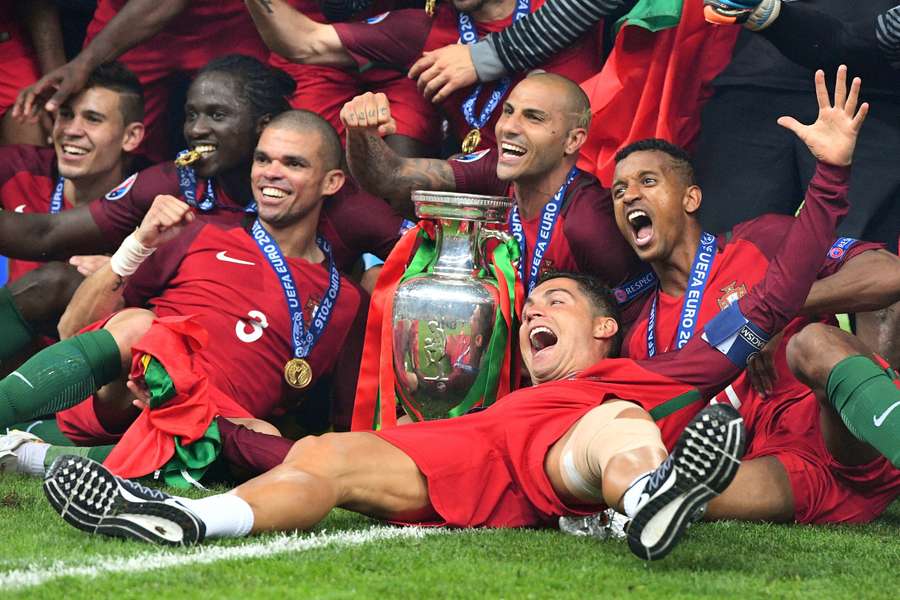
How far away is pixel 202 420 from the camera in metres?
5.04

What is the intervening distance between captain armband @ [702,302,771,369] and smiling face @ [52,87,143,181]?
3.47 meters

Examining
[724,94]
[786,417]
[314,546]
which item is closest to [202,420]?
[314,546]

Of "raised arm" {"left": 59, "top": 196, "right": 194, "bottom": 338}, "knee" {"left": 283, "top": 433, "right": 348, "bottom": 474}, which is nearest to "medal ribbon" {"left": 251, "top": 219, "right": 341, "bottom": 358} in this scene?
"raised arm" {"left": 59, "top": 196, "right": 194, "bottom": 338}

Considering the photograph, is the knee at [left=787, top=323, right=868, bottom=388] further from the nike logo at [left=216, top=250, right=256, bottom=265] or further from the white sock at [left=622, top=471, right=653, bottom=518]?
the nike logo at [left=216, top=250, right=256, bottom=265]

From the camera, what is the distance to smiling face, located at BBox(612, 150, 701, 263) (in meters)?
5.17

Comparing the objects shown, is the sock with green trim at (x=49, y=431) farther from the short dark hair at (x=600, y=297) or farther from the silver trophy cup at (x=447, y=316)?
the short dark hair at (x=600, y=297)

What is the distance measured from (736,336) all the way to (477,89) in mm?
2128

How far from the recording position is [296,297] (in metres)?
5.82

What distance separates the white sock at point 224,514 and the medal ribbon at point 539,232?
6.31ft

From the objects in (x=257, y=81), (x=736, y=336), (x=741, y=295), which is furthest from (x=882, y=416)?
(x=257, y=81)

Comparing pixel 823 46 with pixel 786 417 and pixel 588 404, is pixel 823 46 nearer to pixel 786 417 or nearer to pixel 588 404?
pixel 786 417

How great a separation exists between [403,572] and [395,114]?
320 cm

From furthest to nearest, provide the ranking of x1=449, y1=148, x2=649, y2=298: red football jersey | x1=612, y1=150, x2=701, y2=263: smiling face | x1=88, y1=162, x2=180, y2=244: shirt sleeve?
x1=88, y1=162, x2=180, y2=244: shirt sleeve, x1=449, y1=148, x2=649, y2=298: red football jersey, x1=612, y1=150, x2=701, y2=263: smiling face

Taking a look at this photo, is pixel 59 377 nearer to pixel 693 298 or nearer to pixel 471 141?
pixel 471 141
